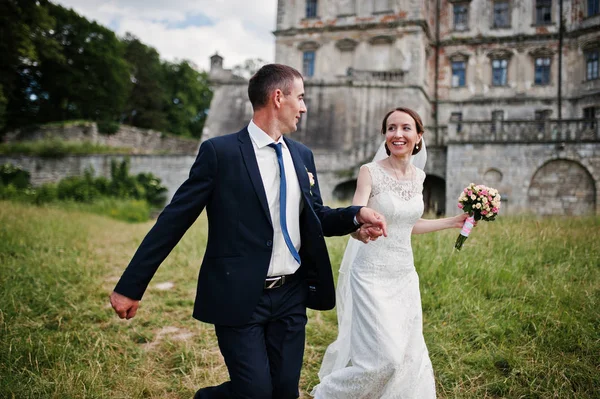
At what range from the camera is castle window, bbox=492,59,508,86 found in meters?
27.6

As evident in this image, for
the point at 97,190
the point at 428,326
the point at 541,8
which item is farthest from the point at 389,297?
the point at 541,8

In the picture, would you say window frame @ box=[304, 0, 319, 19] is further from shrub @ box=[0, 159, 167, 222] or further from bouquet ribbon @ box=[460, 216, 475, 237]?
bouquet ribbon @ box=[460, 216, 475, 237]

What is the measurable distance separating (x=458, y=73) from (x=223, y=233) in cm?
2896

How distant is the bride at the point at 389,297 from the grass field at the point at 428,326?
2.67 ft

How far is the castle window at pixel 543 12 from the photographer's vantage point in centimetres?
2689

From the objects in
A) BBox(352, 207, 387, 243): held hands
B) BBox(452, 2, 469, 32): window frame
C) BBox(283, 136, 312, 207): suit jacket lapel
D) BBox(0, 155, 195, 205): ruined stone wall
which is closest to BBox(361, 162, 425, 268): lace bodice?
BBox(352, 207, 387, 243): held hands

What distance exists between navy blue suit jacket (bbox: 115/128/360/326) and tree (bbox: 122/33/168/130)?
39.9m

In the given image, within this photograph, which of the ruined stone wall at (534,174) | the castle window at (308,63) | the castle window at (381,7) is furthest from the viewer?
the castle window at (308,63)

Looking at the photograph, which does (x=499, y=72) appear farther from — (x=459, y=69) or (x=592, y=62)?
(x=592, y=62)

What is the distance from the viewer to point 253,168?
269 centimetres

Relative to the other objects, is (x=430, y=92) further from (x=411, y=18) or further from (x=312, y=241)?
(x=312, y=241)

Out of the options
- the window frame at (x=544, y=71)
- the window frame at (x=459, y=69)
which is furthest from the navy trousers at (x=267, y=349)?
the window frame at (x=544, y=71)

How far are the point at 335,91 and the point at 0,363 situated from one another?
2362cm

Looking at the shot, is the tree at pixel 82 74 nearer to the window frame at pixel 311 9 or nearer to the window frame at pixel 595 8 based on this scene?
the window frame at pixel 311 9
